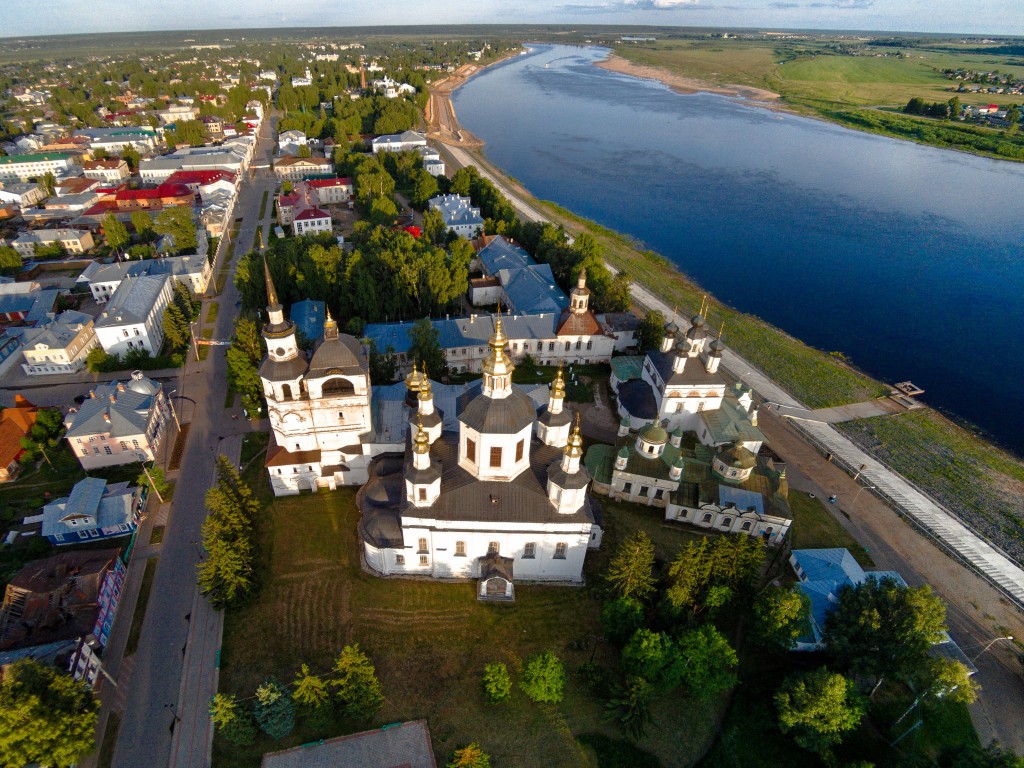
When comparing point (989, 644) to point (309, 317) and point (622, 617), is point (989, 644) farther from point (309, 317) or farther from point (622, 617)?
point (309, 317)

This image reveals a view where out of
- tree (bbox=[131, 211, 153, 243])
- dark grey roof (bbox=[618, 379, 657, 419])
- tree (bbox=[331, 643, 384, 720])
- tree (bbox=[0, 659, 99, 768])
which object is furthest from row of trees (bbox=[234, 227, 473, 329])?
tree (bbox=[0, 659, 99, 768])

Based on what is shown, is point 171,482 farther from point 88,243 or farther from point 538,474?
point 88,243

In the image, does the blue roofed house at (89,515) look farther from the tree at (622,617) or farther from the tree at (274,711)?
the tree at (622,617)

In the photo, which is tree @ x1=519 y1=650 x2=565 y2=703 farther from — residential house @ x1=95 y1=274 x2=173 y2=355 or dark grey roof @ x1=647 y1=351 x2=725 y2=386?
residential house @ x1=95 y1=274 x2=173 y2=355

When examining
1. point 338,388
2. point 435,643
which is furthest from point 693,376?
point 435,643

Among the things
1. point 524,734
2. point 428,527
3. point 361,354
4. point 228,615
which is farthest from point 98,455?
point 524,734
